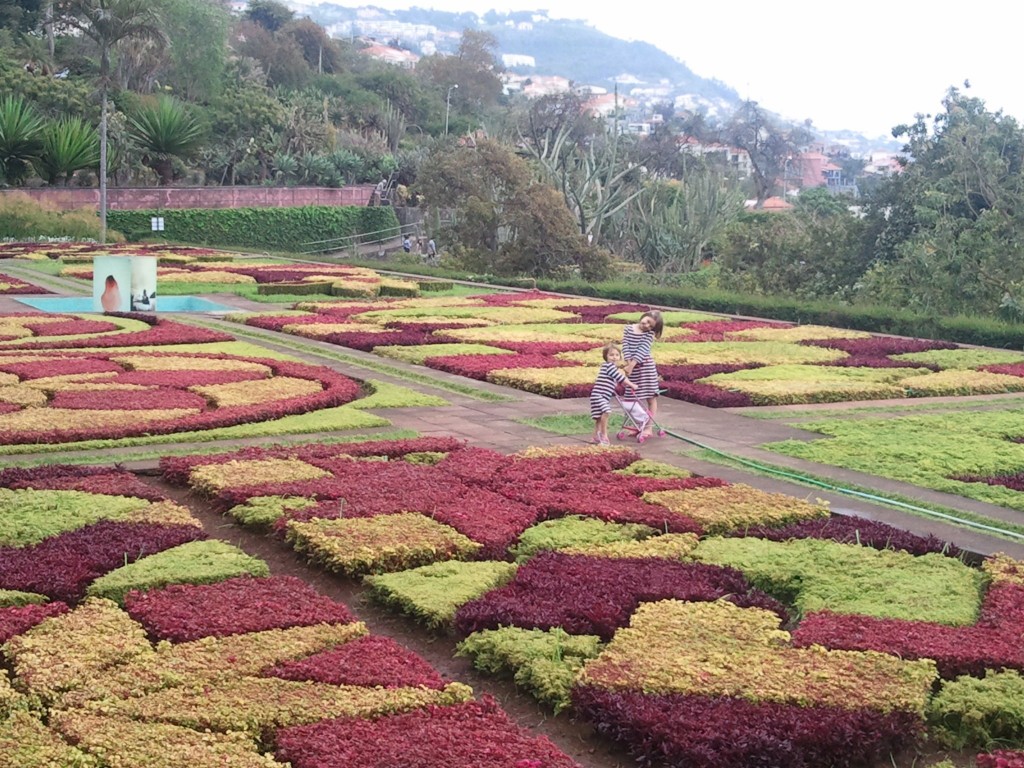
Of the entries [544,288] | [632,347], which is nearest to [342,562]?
[632,347]

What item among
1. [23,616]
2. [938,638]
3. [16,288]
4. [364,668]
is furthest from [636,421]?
[16,288]

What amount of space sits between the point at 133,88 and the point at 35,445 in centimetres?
5245

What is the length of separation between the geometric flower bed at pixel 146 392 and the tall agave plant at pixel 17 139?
101 feet

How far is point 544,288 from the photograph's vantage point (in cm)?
2614

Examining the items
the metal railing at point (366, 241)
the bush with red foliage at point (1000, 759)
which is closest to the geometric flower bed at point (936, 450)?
the bush with red foliage at point (1000, 759)

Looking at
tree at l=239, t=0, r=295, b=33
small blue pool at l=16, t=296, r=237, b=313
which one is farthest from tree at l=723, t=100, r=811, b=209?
small blue pool at l=16, t=296, r=237, b=313

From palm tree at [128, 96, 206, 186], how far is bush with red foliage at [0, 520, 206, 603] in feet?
135

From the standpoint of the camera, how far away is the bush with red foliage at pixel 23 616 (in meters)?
5.04

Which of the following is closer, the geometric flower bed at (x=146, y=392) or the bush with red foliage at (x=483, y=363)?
the geometric flower bed at (x=146, y=392)

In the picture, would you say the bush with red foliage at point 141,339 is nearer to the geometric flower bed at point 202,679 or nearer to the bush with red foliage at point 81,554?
the bush with red foliage at point 81,554

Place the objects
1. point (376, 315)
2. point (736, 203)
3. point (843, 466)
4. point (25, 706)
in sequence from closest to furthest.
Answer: point (25, 706)
point (843, 466)
point (376, 315)
point (736, 203)

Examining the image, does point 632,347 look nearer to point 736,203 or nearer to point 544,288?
point 544,288

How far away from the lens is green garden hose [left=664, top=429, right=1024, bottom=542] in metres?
7.13

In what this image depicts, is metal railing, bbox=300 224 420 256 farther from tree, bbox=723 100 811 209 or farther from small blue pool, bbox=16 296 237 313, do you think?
tree, bbox=723 100 811 209
